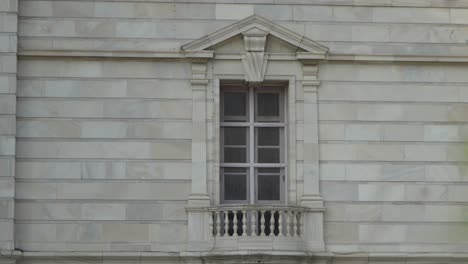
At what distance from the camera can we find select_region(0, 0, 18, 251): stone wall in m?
25.9

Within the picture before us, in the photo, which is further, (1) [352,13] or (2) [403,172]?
(1) [352,13]

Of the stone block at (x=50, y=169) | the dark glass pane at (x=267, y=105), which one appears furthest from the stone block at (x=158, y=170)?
the dark glass pane at (x=267, y=105)

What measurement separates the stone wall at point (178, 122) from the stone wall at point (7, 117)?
1.5 inches

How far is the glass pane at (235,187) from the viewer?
88.5 feet

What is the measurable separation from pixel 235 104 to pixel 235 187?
1.47m

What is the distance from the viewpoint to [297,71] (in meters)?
26.9

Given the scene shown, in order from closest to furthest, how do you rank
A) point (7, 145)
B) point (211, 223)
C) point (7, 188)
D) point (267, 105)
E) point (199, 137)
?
point (7, 188)
point (7, 145)
point (211, 223)
point (199, 137)
point (267, 105)

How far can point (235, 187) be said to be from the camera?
1063 inches

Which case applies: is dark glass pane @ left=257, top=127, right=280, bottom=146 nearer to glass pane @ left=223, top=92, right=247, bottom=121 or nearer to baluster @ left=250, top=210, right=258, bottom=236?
glass pane @ left=223, top=92, right=247, bottom=121

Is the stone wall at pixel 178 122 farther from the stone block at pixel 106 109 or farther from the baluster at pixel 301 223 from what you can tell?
the baluster at pixel 301 223

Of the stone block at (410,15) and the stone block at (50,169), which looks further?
the stone block at (410,15)

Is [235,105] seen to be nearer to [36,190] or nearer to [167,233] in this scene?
[167,233]

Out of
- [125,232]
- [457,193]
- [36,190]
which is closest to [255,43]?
[125,232]

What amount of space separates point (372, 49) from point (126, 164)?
15.5ft
